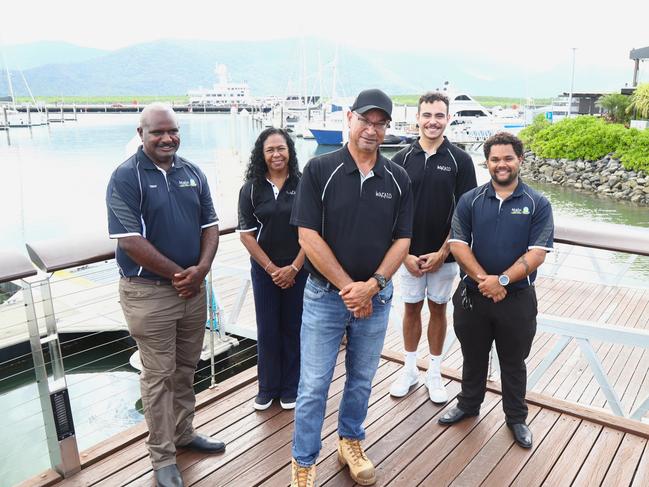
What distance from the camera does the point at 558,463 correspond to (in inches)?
97.4

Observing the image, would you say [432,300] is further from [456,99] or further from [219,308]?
[456,99]

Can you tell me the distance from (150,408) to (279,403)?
96cm

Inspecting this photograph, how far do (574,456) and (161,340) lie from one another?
2.06 meters

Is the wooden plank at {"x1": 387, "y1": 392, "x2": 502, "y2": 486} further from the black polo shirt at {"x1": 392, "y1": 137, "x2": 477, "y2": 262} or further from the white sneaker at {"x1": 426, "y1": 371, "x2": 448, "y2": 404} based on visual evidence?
the black polo shirt at {"x1": 392, "y1": 137, "x2": 477, "y2": 262}

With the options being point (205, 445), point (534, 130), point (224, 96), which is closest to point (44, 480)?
point (205, 445)

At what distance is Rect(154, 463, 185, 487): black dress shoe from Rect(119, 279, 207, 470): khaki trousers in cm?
2

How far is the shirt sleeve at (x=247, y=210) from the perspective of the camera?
2.72m

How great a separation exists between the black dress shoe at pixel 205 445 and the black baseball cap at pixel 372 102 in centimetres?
174

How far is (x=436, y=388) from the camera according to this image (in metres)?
3.05

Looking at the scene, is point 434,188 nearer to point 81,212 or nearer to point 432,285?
point 432,285

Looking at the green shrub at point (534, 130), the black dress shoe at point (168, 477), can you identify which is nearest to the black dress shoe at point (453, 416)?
the black dress shoe at point (168, 477)

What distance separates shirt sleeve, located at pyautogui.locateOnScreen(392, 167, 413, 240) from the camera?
218 centimetres

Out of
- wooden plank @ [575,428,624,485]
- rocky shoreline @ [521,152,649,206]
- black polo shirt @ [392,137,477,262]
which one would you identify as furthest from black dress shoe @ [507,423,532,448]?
rocky shoreline @ [521,152,649,206]

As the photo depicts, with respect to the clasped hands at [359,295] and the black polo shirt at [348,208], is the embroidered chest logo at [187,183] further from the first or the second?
the clasped hands at [359,295]
